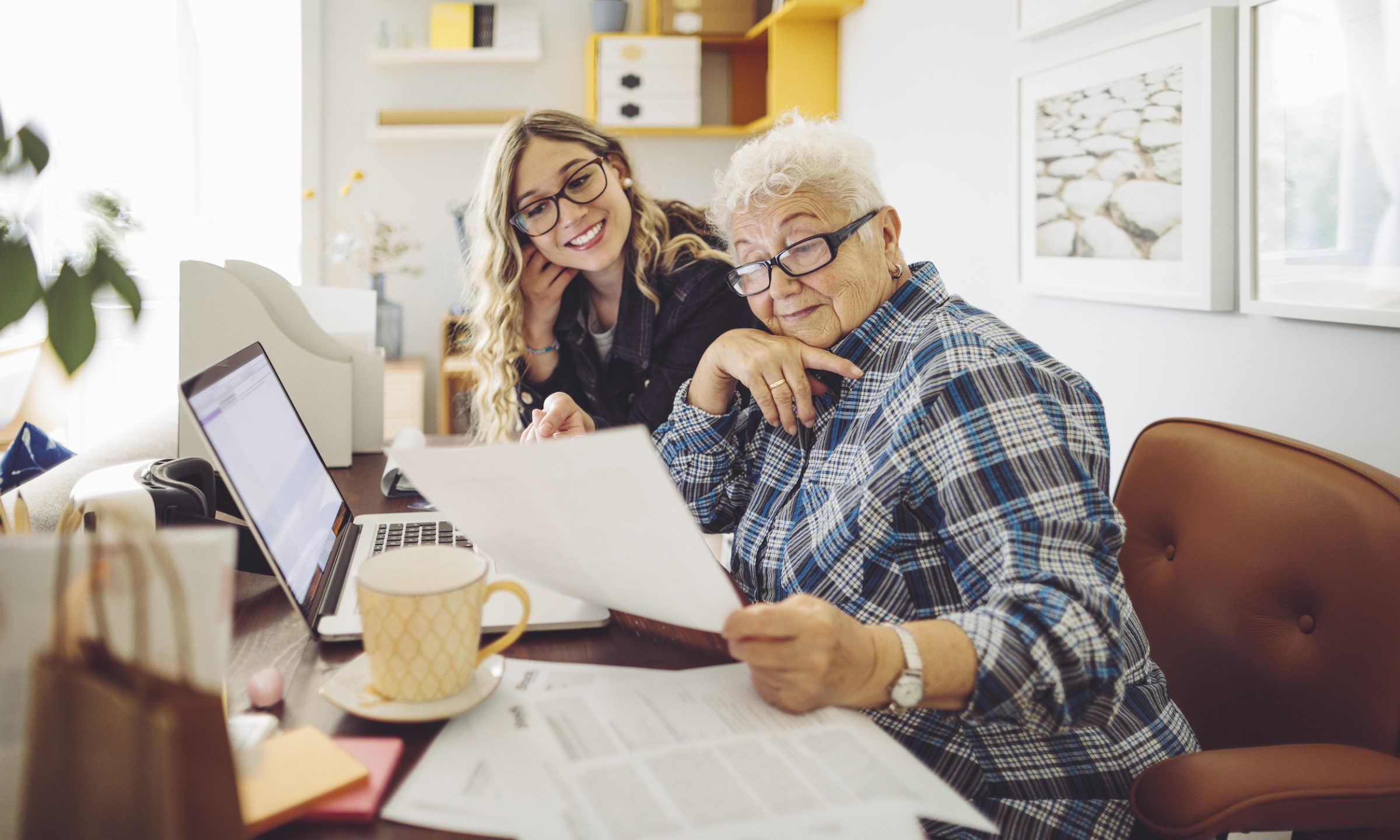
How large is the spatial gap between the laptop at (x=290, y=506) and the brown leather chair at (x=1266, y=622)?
23.8 inches

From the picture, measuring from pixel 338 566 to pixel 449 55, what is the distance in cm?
353

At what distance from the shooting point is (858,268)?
3.74 feet

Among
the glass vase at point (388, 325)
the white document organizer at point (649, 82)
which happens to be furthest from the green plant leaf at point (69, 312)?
the white document organizer at point (649, 82)

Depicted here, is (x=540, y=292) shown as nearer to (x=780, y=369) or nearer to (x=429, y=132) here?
(x=780, y=369)

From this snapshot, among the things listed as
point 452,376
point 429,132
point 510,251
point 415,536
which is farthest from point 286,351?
point 429,132

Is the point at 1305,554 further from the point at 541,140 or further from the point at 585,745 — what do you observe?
the point at 541,140

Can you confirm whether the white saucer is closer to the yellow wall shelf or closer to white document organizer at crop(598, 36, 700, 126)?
the yellow wall shelf

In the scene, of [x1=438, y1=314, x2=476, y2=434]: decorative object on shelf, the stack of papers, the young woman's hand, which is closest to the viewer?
the stack of papers

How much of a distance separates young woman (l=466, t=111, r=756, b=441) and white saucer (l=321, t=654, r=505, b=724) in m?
1.01

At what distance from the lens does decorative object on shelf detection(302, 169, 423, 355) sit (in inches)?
161

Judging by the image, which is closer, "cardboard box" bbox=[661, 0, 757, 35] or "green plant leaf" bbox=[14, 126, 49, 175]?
"green plant leaf" bbox=[14, 126, 49, 175]

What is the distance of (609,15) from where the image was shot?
162 inches

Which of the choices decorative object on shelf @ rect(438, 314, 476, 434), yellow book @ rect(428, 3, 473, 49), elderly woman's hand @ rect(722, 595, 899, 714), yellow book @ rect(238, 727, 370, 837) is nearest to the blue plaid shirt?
elderly woman's hand @ rect(722, 595, 899, 714)

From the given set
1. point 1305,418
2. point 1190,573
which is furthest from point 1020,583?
point 1305,418
